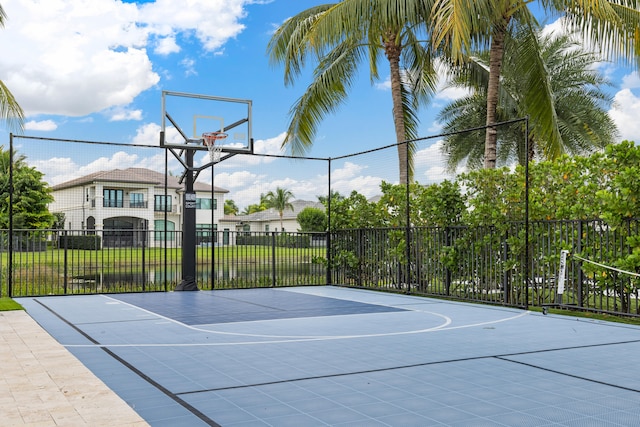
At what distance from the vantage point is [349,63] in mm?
16922

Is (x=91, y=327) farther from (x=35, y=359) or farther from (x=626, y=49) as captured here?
(x=626, y=49)

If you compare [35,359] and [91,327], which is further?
[91,327]

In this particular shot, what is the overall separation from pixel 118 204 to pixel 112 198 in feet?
0.92

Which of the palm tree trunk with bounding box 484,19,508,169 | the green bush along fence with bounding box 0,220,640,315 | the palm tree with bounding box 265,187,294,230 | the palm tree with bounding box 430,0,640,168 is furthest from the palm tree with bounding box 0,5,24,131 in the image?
the palm tree with bounding box 265,187,294,230

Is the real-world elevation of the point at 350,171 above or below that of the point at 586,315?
above

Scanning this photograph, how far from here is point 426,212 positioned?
12414mm

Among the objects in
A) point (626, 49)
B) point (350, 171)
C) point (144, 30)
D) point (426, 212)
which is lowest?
point (426, 212)

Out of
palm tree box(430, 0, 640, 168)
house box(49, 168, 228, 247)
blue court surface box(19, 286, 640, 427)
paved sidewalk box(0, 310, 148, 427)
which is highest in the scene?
palm tree box(430, 0, 640, 168)

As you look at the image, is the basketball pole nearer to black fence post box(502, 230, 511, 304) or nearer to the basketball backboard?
the basketball backboard

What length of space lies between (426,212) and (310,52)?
223 inches

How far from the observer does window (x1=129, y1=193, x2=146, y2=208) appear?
688 inches

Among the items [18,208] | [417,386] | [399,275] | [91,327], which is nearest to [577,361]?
[417,386]

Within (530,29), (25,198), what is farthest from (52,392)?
(25,198)

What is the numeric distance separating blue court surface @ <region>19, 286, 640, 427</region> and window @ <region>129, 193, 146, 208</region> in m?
7.23
